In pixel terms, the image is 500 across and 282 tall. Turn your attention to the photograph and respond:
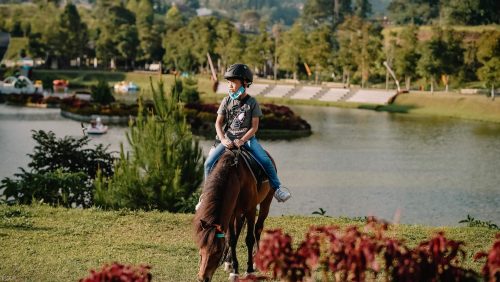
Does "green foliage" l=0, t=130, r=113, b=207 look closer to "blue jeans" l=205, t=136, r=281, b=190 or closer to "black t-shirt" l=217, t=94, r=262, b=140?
"black t-shirt" l=217, t=94, r=262, b=140

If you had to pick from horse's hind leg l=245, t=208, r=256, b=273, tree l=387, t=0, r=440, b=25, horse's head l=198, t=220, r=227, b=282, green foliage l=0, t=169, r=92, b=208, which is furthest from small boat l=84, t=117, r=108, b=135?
tree l=387, t=0, r=440, b=25

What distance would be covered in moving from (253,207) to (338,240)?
5120 mm

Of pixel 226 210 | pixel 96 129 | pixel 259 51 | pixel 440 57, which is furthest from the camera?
pixel 259 51

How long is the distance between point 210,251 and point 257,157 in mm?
2977

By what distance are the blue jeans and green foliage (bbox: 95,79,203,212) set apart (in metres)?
Result: 6.47

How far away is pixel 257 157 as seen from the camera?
1165 centimetres

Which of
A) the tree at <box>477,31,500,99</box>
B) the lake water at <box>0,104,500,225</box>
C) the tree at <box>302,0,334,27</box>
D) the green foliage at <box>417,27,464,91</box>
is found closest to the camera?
the lake water at <box>0,104,500,225</box>

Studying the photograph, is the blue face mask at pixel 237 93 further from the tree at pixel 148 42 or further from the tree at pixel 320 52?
the tree at pixel 148 42

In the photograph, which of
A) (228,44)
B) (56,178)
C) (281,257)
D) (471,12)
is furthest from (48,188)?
(471,12)

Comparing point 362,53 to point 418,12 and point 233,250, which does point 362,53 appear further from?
point 233,250

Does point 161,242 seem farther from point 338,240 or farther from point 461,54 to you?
point 461,54

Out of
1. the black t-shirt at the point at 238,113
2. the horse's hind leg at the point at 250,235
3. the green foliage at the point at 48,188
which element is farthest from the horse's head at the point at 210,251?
the green foliage at the point at 48,188

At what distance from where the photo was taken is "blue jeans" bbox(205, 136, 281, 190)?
11148 millimetres

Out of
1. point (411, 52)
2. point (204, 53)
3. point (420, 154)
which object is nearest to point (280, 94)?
point (411, 52)
